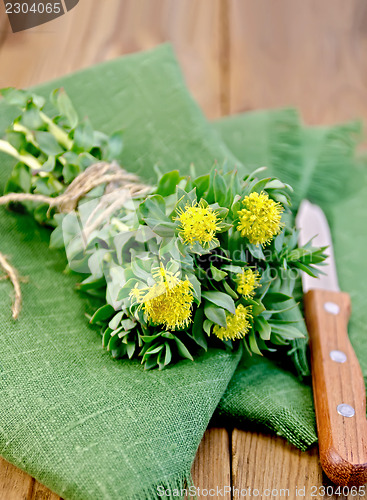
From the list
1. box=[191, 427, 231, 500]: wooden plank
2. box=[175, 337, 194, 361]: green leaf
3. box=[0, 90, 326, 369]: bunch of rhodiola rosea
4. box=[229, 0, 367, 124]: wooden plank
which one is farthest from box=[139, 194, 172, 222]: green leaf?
box=[229, 0, 367, 124]: wooden plank

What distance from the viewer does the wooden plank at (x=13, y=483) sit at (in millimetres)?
437

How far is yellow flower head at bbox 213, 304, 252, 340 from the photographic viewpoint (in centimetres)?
44

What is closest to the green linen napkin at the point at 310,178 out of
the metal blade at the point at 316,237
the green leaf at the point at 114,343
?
the metal blade at the point at 316,237

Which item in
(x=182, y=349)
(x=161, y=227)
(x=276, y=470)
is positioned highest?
(x=161, y=227)

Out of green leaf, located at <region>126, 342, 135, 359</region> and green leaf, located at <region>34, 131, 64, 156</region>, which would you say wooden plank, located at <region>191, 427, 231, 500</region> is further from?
green leaf, located at <region>34, 131, 64, 156</region>

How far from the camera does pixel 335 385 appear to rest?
19.0 inches

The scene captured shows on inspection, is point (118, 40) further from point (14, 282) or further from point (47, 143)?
point (14, 282)

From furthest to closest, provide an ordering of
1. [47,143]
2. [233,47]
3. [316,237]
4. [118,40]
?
[233,47], [118,40], [316,237], [47,143]

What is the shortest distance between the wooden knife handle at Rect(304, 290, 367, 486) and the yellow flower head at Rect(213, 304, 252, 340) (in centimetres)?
10

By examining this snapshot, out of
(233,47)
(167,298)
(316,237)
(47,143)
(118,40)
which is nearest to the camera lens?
(167,298)

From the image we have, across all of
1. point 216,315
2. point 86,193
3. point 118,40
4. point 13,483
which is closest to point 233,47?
point 118,40

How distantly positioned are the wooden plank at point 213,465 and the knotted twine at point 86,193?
21cm

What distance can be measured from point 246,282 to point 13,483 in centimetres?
26

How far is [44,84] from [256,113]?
0.33m
